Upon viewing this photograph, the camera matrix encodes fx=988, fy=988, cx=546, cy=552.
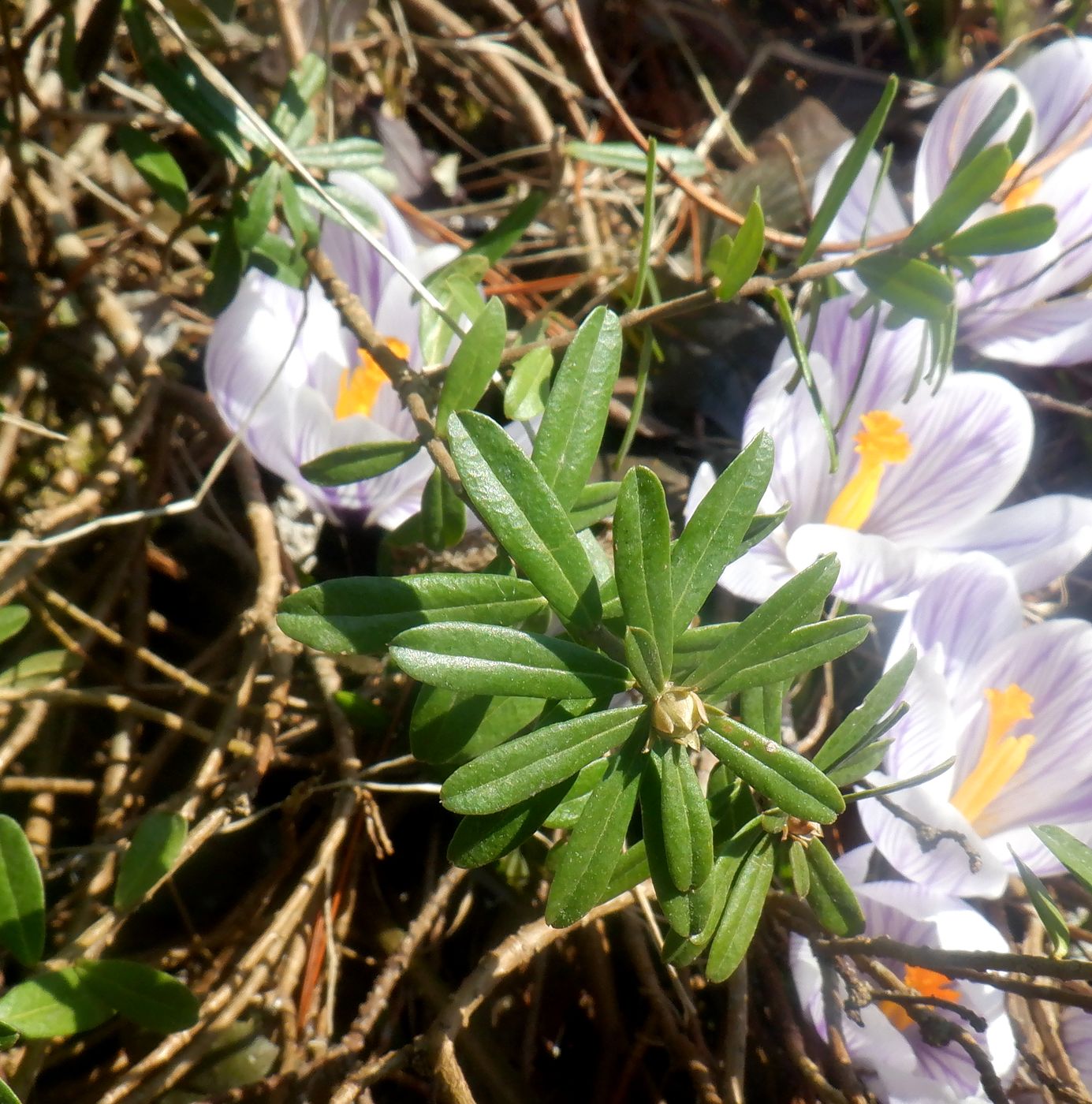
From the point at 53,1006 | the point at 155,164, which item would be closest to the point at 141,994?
the point at 53,1006

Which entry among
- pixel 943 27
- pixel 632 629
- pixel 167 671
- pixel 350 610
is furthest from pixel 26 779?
pixel 943 27

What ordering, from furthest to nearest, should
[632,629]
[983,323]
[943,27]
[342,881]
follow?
[943,27] < [983,323] < [342,881] < [632,629]

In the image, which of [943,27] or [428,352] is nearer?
[428,352]

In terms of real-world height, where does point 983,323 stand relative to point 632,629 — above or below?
below

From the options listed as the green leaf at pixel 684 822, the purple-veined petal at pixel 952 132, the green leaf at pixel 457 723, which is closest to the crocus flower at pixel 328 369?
the green leaf at pixel 457 723

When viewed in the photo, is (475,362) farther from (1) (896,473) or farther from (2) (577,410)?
(1) (896,473)

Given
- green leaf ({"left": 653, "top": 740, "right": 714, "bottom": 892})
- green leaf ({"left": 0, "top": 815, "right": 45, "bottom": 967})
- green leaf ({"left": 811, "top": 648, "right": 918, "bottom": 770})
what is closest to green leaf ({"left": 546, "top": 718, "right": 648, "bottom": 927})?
green leaf ({"left": 653, "top": 740, "right": 714, "bottom": 892})

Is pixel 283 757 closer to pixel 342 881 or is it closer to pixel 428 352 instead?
pixel 342 881
